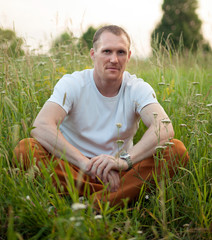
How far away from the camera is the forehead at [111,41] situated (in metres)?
2.90

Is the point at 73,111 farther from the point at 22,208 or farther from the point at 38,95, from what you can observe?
the point at 22,208

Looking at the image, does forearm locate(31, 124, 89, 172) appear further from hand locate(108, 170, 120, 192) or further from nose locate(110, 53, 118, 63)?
nose locate(110, 53, 118, 63)

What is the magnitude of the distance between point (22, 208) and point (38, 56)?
9.64 feet

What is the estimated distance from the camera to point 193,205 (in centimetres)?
202

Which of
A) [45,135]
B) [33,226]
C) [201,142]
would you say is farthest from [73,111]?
[33,226]

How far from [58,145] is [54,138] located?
0.23 feet

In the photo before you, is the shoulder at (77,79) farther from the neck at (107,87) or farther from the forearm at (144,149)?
the forearm at (144,149)

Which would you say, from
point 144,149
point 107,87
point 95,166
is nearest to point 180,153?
point 144,149

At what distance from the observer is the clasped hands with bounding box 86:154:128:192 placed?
2.30 meters

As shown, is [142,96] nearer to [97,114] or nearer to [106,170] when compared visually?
[97,114]

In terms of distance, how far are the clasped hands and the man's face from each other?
85 cm

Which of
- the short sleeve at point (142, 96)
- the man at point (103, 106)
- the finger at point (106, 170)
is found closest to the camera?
the finger at point (106, 170)

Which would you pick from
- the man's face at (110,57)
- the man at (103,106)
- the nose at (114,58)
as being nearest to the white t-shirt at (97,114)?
the man at (103,106)

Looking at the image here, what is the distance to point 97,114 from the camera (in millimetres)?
2869
